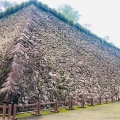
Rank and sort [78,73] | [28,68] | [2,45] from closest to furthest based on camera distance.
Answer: [28,68], [2,45], [78,73]

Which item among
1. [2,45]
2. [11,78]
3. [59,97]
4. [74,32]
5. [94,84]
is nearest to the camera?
[11,78]

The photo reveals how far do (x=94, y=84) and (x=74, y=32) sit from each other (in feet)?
14.9

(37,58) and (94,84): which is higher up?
(37,58)

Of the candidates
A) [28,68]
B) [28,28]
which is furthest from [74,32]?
[28,68]

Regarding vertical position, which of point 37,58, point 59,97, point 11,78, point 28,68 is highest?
point 37,58

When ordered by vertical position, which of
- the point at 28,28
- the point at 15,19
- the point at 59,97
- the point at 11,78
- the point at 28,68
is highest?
the point at 15,19

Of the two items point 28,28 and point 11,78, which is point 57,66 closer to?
Answer: point 28,28

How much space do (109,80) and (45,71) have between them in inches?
326

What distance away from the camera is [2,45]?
1091 cm

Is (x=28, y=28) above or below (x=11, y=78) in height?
above

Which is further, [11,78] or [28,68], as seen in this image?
[28,68]

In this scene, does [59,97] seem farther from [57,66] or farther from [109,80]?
[109,80]

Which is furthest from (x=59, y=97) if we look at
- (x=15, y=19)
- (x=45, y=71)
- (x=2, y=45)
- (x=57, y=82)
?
(x=15, y=19)

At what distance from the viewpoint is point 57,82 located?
10516mm
